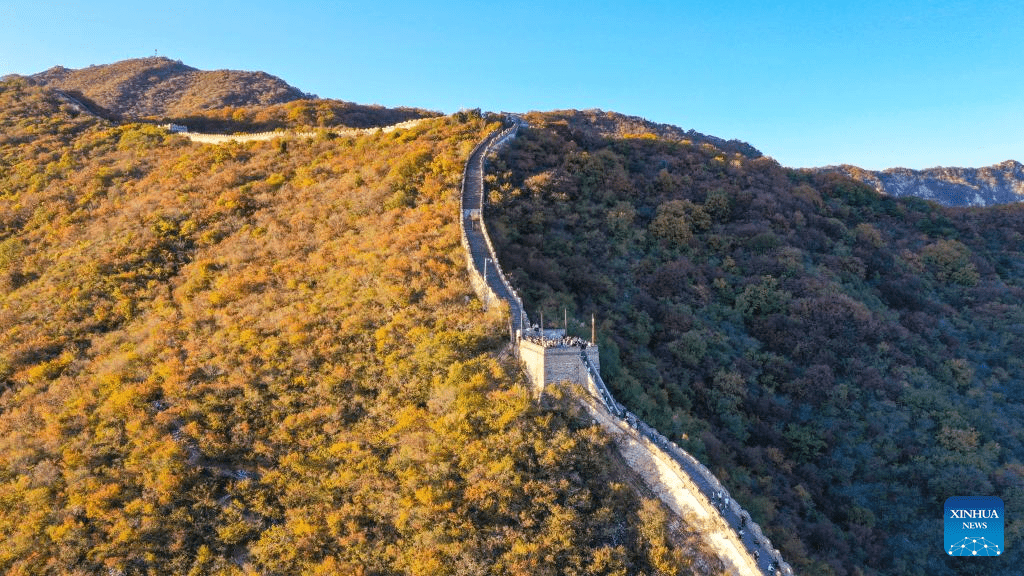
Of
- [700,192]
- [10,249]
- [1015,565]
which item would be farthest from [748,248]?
[10,249]

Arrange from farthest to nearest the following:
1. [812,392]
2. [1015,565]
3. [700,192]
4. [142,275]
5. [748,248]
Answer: [700,192], [748,248], [142,275], [812,392], [1015,565]

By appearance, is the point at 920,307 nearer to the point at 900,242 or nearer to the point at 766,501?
the point at 900,242

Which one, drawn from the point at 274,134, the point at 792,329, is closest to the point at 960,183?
the point at 792,329

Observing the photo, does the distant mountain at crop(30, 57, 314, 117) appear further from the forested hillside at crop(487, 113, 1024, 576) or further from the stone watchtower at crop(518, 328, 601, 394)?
the stone watchtower at crop(518, 328, 601, 394)

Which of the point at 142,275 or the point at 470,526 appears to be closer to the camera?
the point at 470,526

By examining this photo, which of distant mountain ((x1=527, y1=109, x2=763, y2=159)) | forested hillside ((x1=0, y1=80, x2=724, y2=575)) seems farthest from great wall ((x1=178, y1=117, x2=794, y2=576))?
distant mountain ((x1=527, y1=109, x2=763, y2=159))

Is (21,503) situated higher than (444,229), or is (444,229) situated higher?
(444,229)

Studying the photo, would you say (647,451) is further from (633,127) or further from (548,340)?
(633,127)

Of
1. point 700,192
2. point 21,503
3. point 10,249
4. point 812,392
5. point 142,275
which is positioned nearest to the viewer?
point 21,503
